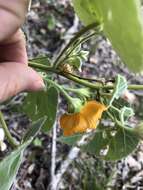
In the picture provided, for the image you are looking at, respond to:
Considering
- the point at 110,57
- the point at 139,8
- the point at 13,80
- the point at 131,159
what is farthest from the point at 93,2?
the point at 110,57

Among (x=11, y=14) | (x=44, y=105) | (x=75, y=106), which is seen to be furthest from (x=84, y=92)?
(x=11, y=14)

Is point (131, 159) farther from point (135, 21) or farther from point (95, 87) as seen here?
point (135, 21)

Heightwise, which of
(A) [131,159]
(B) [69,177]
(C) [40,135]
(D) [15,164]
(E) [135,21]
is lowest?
(A) [131,159]

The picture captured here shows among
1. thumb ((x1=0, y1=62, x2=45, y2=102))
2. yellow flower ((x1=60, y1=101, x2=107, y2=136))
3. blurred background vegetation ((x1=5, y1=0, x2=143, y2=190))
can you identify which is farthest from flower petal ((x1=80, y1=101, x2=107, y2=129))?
blurred background vegetation ((x1=5, y1=0, x2=143, y2=190))

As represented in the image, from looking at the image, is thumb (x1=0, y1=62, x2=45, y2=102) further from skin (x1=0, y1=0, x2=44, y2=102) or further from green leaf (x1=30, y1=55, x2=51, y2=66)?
green leaf (x1=30, y1=55, x2=51, y2=66)

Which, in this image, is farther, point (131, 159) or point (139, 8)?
point (131, 159)
